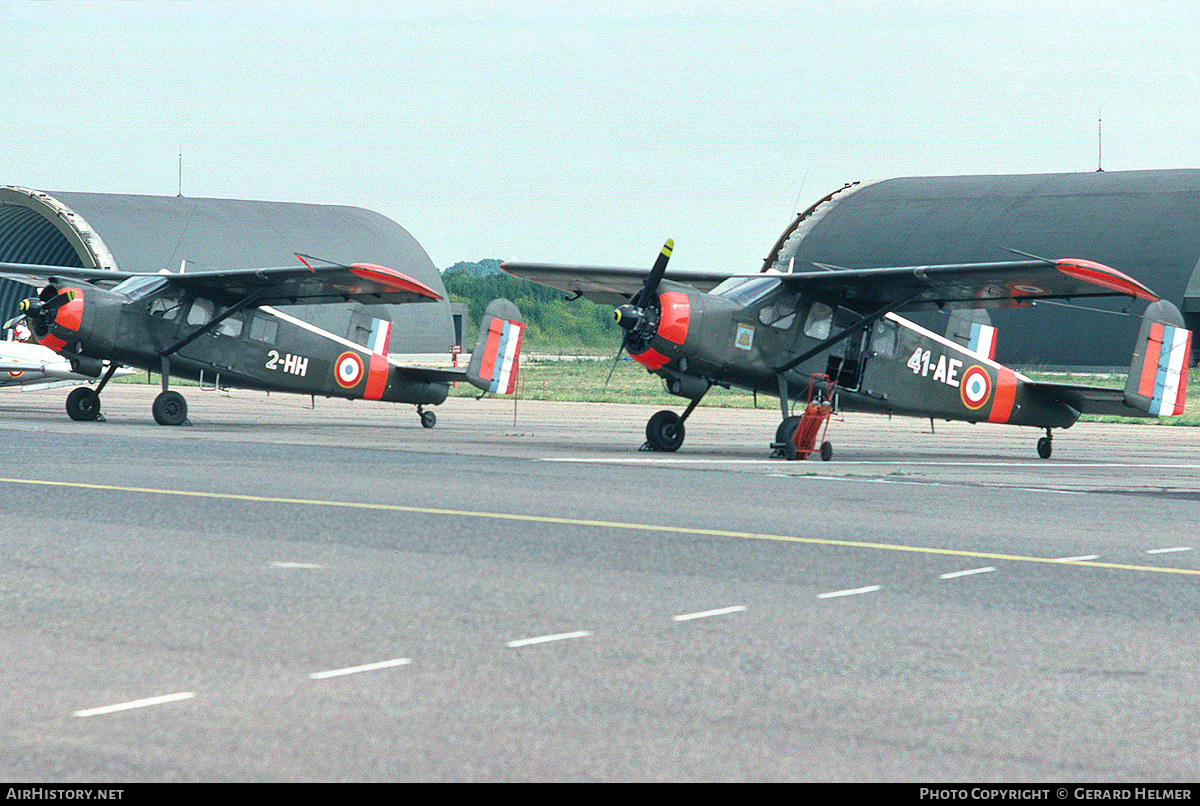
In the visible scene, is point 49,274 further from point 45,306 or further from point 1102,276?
point 1102,276

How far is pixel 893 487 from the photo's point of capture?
14602 mm

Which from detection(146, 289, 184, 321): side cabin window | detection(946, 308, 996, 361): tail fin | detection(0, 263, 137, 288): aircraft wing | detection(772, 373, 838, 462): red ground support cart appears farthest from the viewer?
detection(0, 263, 137, 288): aircraft wing

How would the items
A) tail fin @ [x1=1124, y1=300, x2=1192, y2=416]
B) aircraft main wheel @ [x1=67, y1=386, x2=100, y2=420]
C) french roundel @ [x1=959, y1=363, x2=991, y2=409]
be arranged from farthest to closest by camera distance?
aircraft main wheel @ [x1=67, y1=386, x2=100, y2=420], french roundel @ [x1=959, y1=363, x2=991, y2=409], tail fin @ [x1=1124, y1=300, x2=1192, y2=416]

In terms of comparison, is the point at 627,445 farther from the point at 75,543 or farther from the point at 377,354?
the point at 75,543

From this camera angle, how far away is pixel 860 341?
20.3m

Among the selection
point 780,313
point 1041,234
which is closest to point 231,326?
point 780,313

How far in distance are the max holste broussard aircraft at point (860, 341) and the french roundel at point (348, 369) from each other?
6125 millimetres

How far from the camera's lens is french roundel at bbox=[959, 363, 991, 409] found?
21.7 m

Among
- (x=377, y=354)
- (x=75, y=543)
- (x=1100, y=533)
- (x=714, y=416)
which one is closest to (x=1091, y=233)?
(x=714, y=416)

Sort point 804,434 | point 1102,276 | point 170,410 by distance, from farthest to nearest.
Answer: point 170,410, point 804,434, point 1102,276

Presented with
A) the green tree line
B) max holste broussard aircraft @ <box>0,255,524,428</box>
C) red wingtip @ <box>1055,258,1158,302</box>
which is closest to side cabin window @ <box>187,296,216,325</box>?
max holste broussard aircraft @ <box>0,255,524,428</box>

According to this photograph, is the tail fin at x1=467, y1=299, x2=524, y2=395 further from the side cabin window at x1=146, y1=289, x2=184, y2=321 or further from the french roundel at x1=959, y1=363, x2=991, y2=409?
the french roundel at x1=959, y1=363, x2=991, y2=409

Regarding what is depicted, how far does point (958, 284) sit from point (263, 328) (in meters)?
13.0

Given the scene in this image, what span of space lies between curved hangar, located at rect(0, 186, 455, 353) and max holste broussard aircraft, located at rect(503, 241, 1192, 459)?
35551mm
